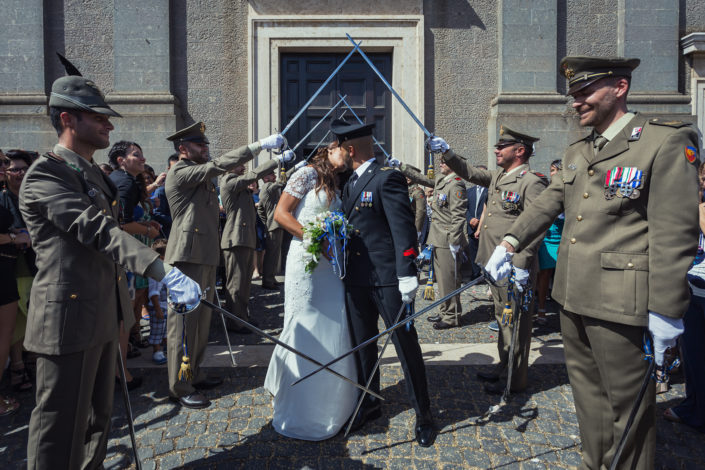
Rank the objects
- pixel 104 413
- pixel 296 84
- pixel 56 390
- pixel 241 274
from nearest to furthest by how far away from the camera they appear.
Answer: pixel 56 390, pixel 104 413, pixel 241 274, pixel 296 84

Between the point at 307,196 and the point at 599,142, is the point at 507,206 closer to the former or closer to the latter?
the point at 599,142

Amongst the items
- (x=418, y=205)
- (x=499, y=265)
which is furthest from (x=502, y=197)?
(x=418, y=205)

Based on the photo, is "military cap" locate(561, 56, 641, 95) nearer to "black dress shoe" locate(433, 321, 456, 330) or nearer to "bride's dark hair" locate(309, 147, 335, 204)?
"bride's dark hair" locate(309, 147, 335, 204)

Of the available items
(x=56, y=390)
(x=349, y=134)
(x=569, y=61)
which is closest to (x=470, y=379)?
(x=349, y=134)

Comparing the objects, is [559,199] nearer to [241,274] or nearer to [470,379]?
[470,379]

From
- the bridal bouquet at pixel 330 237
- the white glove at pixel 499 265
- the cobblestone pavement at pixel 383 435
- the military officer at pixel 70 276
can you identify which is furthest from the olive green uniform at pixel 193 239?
the white glove at pixel 499 265

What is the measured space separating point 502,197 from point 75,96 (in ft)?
11.0

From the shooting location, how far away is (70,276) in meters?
2.32

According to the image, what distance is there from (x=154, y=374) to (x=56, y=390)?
2.21 metres

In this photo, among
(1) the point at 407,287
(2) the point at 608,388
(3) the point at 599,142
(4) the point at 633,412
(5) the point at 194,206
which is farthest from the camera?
(5) the point at 194,206

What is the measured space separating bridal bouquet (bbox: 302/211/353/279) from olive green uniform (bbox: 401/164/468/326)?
2.95 meters

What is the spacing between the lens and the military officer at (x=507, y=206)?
386 cm

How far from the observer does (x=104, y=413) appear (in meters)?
2.63

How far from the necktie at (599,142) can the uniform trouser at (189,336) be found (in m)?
3.07
